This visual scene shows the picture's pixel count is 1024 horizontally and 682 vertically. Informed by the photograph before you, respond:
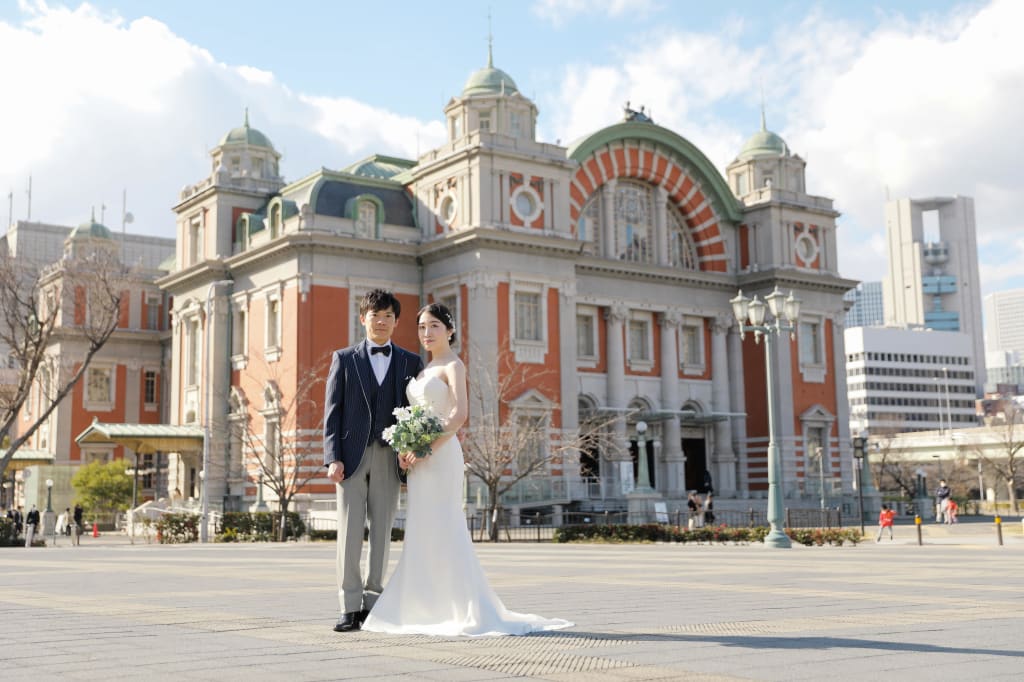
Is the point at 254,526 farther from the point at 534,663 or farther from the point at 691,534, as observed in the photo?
the point at 534,663

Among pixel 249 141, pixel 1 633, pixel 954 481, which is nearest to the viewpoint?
pixel 1 633

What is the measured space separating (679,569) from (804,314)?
4104 cm

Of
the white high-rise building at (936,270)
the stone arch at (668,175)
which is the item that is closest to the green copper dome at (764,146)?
the stone arch at (668,175)

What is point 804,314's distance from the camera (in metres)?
55.6

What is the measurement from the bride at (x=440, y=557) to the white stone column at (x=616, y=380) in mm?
39802

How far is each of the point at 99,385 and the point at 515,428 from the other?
32.3 meters

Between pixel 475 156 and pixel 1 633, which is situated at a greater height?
pixel 475 156

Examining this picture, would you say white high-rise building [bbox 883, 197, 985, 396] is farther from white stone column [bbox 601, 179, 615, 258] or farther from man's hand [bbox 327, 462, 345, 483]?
man's hand [bbox 327, 462, 345, 483]

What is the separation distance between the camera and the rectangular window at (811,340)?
56031 millimetres

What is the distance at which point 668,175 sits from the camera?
176 feet

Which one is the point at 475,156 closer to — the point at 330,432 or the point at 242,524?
the point at 242,524

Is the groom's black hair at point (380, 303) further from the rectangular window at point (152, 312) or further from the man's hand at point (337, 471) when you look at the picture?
the rectangular window at point (152, 312)

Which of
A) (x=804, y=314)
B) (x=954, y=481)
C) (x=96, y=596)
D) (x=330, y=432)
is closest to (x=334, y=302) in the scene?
(x=804, y=314)

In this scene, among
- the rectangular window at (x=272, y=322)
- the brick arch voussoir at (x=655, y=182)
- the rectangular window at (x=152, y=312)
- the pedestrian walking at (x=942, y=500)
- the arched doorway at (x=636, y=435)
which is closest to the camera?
the pedestrian walking at (x=942, y=500)
